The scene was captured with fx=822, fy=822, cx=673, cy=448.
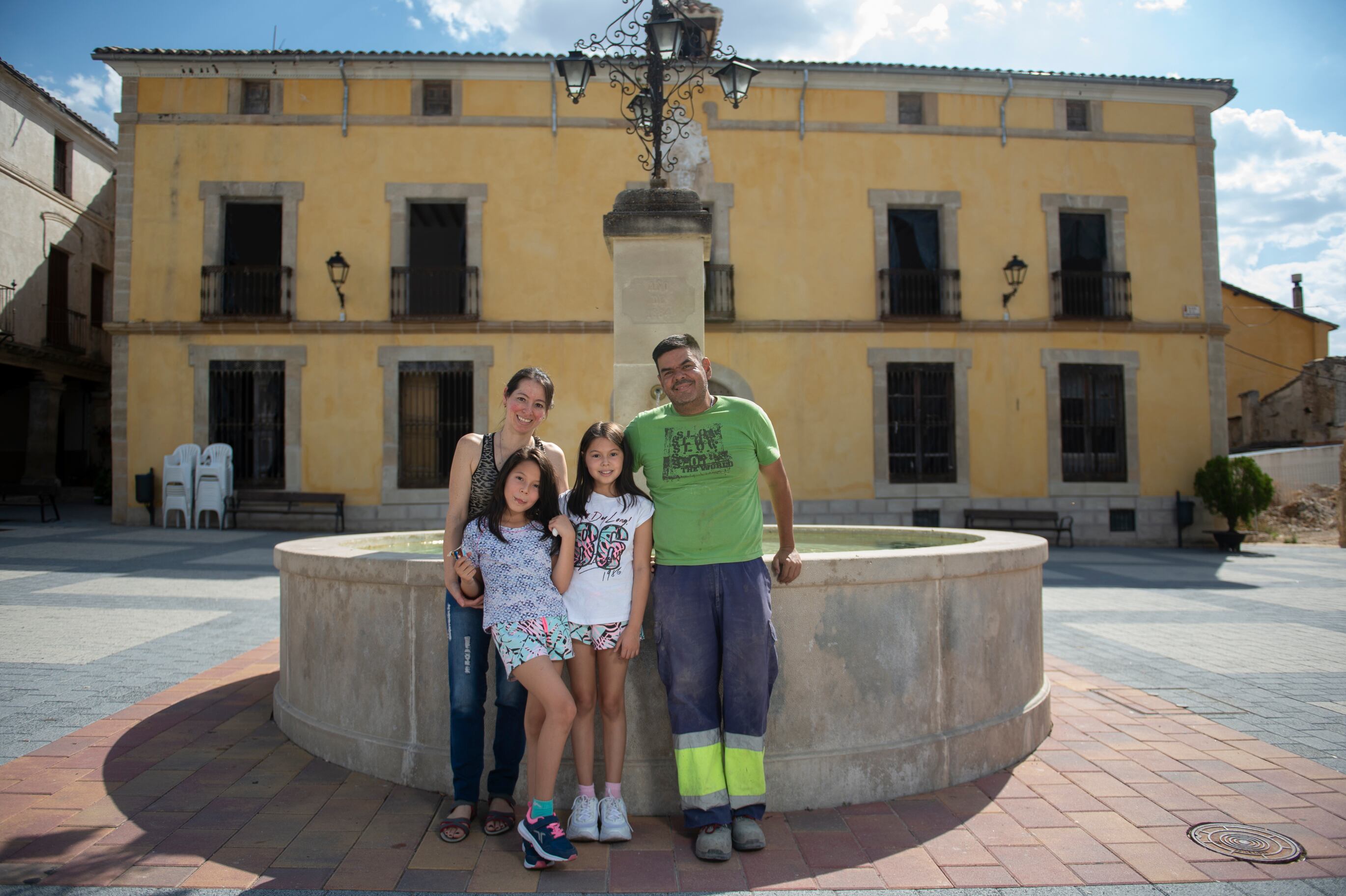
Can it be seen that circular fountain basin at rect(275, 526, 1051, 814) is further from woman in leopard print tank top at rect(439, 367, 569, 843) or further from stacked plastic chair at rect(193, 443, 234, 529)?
stacked plastic chair at rect(193, 443, 234, 529)

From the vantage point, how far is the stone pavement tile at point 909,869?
2498 mm

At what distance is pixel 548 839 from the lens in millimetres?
2568

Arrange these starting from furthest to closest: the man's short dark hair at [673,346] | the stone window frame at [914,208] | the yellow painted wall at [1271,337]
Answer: the yellow painted wall at [1271,337], the stone window frame at [914,208], the man's short dark hair at [673,346]

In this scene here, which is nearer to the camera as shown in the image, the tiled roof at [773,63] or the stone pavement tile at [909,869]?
the stone pavement tile at [909,869]

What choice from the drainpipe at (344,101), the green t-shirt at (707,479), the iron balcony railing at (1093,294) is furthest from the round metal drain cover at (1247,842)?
the drainpipe at (344,101)

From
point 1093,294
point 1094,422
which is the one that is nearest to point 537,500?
point 1094,422

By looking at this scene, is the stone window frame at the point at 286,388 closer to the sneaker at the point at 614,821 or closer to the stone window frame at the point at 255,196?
the stone window frame at the point at 255,196

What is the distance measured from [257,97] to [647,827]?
16.3 m

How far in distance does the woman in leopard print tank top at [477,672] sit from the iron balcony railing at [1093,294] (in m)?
14.8

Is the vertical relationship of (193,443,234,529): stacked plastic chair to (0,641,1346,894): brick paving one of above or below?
above

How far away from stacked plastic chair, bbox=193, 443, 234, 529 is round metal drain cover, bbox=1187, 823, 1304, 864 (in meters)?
14.7

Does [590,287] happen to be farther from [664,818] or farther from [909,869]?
[909,869]

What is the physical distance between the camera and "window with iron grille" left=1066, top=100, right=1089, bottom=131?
1582 cm

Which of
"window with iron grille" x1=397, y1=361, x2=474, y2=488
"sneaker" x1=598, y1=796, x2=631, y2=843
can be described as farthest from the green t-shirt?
"window with iron grille" x1=397, y1=361, x2=474, y2=488
